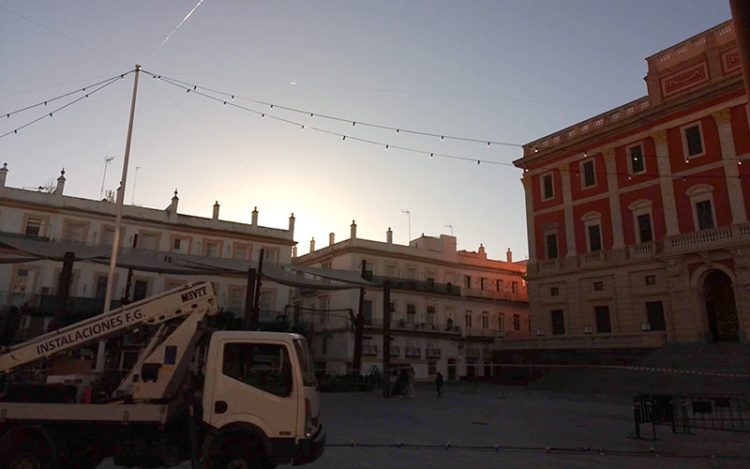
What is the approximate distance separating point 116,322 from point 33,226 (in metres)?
34.4

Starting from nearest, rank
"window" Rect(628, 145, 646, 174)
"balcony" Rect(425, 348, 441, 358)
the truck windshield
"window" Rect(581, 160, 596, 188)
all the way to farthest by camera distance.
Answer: the truck windshield, "window" Rect(628, 145, 646, 174), "window" Rect(581, 160, 596, 188), "balcony" Rect(425, 348, 441, 358)

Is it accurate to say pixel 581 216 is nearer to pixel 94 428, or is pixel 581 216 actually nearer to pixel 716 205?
pixel 716 205

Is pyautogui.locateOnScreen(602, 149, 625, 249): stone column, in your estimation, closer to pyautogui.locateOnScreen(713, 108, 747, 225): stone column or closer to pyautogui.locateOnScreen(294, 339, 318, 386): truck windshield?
pyautogui.locateOnScreen(713, 108, 747, 225): stone column

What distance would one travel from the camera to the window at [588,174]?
3509 centimetres

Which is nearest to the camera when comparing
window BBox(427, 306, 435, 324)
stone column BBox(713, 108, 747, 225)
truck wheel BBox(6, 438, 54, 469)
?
truck wheel BBox(6, 438, 54, 469)

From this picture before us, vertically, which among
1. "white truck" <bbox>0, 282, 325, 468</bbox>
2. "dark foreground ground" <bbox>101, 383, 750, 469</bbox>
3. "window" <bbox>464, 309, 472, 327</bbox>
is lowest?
"dark foreground ground" <bbox>101, 383, 750, 469</bbox>

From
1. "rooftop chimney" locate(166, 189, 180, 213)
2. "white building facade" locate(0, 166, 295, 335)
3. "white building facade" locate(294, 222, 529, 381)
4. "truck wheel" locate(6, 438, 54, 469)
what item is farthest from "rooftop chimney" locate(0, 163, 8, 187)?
"truck wheel" locate(6, 438, 54, 469)

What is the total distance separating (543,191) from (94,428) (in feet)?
119

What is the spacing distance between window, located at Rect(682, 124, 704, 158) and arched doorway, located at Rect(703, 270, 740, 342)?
23.6 feet

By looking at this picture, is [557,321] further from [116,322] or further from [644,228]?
[116,322]

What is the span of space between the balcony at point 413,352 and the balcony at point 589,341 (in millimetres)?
10392

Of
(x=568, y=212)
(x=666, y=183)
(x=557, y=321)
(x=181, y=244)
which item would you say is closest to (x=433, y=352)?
(x=557, y=321)

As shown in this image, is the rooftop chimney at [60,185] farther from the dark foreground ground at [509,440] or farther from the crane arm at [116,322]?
the crane arm at [116,322]

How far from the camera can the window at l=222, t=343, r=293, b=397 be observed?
7160mm
